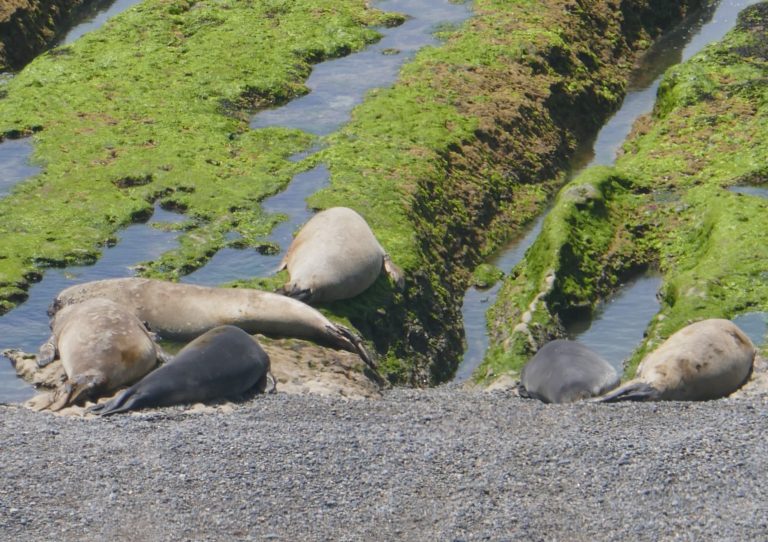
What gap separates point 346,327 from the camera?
15523mm

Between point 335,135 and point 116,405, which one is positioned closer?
point 116,405

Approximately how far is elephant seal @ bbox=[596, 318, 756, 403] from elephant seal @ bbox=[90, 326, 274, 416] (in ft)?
12.0

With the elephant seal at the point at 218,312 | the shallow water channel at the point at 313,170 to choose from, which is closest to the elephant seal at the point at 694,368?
the elephant seal at the point at 218,312

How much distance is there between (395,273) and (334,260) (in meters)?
1.12

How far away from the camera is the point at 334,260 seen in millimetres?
16062

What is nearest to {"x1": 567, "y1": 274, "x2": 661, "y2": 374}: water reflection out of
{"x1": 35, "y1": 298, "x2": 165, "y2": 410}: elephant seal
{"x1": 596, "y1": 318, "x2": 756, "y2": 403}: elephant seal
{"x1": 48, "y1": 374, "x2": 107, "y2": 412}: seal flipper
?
{"x1": 596, "y1": 318, "x2": 756, "y2": 403}: elephant seal

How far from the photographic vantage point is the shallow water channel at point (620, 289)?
16.8 m

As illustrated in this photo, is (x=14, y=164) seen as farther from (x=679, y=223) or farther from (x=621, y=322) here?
(x=679, y=223)

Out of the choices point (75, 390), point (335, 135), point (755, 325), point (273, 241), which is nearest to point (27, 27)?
point (335, 135)

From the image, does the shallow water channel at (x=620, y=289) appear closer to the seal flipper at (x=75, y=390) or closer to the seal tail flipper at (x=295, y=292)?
the seal tail flipper at (x=295, y=292)

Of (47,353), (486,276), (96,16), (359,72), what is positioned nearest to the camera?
(47,353)

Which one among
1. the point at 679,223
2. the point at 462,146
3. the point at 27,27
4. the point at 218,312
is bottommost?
the point at 679,223

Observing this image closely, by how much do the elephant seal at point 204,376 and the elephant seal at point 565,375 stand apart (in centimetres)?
292

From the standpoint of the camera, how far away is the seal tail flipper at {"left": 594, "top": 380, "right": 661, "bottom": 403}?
13273mm
